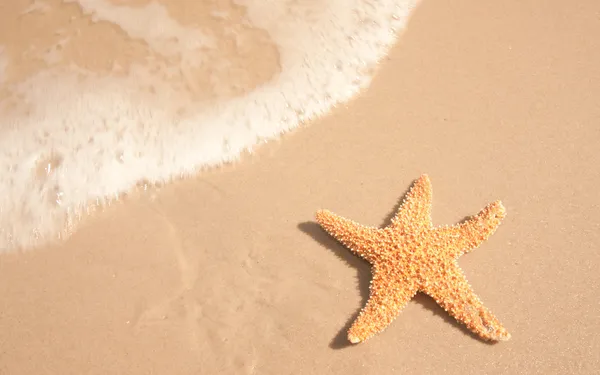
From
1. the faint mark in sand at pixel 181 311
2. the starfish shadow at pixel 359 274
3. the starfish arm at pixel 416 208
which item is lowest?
the faint mark in sand at pixel 181 311

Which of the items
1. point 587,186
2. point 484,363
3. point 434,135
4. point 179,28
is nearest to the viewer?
point 484,363

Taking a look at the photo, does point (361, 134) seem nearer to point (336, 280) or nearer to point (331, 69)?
point (331, 69)

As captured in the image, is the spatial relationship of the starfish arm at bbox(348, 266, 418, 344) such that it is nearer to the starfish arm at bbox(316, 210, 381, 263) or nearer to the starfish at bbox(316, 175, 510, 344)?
the starfish at bbox(316, 175, 510, 344)

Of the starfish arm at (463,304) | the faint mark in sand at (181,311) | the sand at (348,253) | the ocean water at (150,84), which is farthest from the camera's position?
the ocean water at (150,84)

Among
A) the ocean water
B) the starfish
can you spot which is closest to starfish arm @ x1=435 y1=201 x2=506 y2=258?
the starfish

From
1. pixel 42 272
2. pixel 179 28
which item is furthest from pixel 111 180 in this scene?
pixel 179 28

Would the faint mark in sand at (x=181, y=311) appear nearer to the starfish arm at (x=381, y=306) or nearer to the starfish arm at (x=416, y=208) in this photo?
the starfish arm at (x=381, y=306)

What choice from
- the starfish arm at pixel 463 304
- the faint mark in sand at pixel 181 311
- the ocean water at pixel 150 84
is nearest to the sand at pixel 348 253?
the faint mark in sand at pixel 181 311
